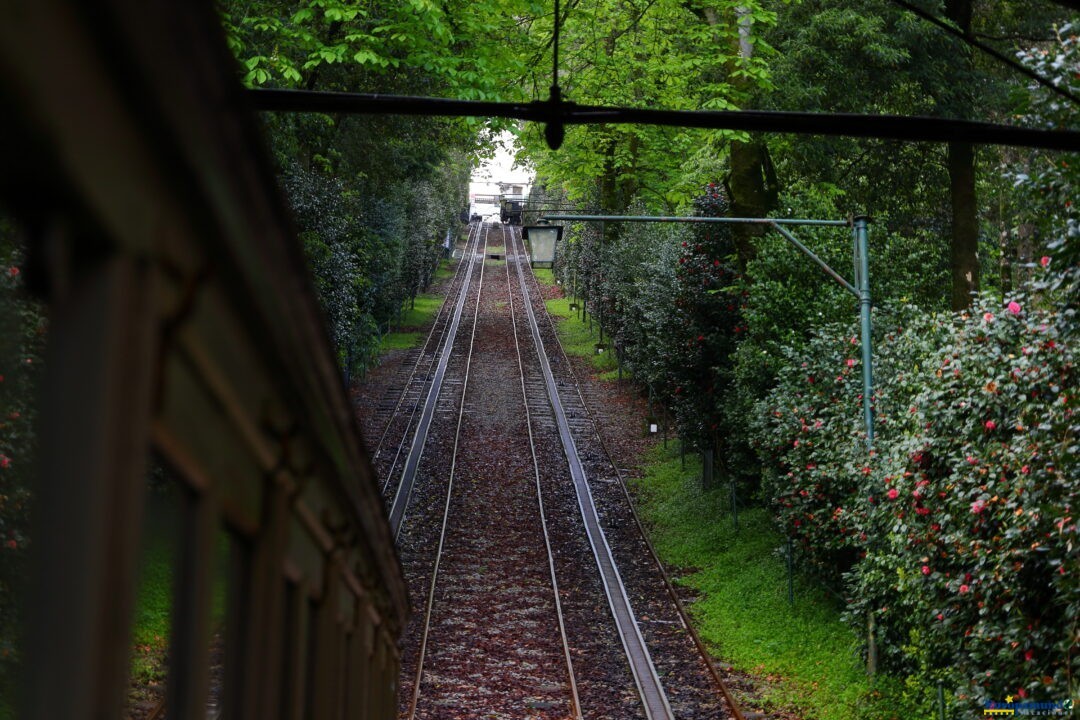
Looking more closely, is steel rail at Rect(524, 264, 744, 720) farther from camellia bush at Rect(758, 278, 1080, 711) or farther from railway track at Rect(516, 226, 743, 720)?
camellia bush at Rect(758, 278, 1080, 711)

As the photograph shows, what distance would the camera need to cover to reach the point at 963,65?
2188cm

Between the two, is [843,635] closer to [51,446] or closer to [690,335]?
[690,335]

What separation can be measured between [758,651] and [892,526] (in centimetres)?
532

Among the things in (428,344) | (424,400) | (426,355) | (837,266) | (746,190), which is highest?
(746,190)

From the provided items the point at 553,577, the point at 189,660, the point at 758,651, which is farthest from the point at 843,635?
the point at 189,660

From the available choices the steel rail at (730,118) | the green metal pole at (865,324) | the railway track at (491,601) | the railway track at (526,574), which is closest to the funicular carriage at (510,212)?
the railway track at (526,574)

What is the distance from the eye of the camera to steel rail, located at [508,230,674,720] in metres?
13.7

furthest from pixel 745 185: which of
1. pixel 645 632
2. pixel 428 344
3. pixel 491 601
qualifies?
pixel 428 344

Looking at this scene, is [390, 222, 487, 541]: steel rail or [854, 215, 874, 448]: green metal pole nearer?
[854, 215, 874, 448]: green metal pole

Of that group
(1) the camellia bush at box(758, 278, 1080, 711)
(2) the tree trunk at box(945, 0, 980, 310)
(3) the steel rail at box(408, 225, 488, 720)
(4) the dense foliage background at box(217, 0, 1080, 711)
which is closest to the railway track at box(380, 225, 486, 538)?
(3) the steel rail at box(408, 225, 488, 720)

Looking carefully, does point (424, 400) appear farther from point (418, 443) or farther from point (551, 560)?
point (551, 560)
